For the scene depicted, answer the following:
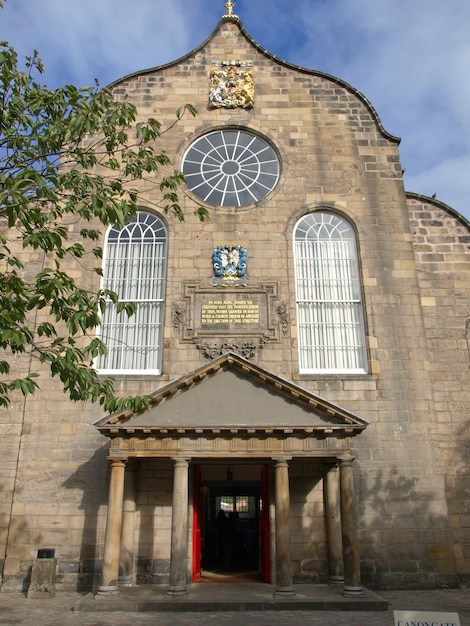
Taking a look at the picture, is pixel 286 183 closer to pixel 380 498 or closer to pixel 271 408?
pixel 271 408

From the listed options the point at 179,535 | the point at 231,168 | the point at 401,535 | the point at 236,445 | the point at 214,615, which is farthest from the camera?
the point at 231,168

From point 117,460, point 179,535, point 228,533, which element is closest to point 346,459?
point 179,535

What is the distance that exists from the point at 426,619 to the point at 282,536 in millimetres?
6125

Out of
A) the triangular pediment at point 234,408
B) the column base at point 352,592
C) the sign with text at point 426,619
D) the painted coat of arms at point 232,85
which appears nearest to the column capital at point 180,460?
the triangular pediment at point 234,408

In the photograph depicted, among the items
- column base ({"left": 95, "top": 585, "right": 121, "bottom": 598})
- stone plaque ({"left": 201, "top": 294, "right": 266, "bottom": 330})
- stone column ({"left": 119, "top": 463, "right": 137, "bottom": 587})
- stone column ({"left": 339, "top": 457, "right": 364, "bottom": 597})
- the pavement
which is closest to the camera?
the pavement

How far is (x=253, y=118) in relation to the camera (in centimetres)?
1672

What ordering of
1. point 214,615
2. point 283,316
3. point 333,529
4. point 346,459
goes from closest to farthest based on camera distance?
point 214,615, point 346,459, point 333,529, point 283,316

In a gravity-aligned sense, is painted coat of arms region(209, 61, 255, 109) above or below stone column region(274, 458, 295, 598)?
above

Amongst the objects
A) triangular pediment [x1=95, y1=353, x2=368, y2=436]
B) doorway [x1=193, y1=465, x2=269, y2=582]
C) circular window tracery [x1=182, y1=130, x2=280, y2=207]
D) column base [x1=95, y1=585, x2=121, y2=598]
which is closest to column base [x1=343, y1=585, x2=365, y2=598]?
doorway [x1=193, y1=465, x2=269, y2=582]

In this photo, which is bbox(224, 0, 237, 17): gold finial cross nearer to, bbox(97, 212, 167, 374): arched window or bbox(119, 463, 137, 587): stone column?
bbox(97, 212, 167, 374): arched window

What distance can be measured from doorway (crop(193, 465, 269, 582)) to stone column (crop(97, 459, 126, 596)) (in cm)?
229

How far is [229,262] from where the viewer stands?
14914 mm

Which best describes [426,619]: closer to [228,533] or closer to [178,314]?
[178,314]

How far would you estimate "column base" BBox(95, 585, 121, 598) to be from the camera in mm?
10711
